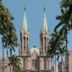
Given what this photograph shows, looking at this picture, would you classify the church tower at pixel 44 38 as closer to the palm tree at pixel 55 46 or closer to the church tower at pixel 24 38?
the church tower at pixel 24 38

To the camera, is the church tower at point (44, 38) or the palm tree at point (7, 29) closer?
the palm tree at point (7, 29)

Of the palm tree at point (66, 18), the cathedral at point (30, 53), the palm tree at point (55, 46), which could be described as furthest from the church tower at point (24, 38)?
the palm tree at point (66, 18)

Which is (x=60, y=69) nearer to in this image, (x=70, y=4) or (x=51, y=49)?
(x=51, y=49)

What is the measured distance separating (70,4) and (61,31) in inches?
627

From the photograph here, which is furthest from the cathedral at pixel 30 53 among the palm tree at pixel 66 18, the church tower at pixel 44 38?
the palm tree at pixel 66 18

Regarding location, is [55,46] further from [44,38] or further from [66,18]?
[44,38]

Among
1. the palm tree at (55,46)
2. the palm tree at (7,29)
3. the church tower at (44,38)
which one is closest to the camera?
the palm tree at (7,29)

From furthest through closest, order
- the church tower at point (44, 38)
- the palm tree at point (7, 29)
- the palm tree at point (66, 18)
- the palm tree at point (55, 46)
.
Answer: the church tower at point (44, 38) → the palm tree at point (55, 46) → the palm tree at point (7, 29) → the palm tree at point (66, 18)

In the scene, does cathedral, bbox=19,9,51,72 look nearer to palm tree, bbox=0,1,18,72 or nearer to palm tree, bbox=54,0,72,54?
palm tree, bbox=0,1,18,72

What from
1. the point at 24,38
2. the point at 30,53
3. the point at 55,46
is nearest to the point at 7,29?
the point at 55,46

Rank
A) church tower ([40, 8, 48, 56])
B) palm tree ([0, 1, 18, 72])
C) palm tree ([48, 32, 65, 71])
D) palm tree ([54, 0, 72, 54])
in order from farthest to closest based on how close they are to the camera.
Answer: church tower ([40, 8, 48, 56]) < palm tree ([48, 32, 65, 71]) < palm tree ([0, 1, 18, 72]) < palm tree ([54, 0, 72, 54])

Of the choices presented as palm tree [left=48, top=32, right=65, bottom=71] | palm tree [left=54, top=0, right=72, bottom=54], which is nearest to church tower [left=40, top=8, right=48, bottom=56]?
palm tree [left=48, top=32, right=65, bottom=71]

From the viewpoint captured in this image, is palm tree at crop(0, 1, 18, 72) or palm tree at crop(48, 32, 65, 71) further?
palm tree at crop(48, 32, 65, 71)

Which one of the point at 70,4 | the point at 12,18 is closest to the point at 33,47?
the point at 12,18
